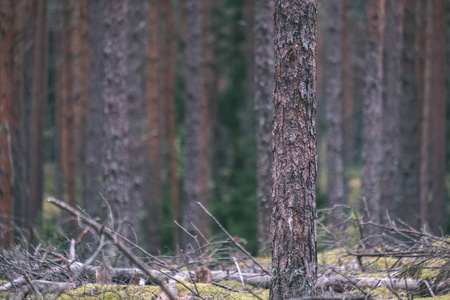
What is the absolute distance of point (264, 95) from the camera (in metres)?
10.3

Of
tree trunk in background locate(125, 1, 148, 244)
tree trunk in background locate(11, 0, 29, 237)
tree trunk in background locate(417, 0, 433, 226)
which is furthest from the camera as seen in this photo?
tree trunk in background locate(417, 0, 433, 226)

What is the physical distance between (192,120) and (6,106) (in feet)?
16.2

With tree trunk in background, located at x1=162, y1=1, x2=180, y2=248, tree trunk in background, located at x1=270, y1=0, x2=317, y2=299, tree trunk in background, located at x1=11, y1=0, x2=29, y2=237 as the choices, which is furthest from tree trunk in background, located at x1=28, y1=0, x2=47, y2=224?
tree trunk in background, located at x1=270, y1=0, x2=317, y2=299

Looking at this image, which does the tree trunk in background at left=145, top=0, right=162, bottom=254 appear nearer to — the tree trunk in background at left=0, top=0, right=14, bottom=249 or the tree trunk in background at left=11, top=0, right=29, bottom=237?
the tree trunk in background at left=11, top=0, right=29, bottom=237

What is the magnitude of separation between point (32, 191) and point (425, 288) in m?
13.2

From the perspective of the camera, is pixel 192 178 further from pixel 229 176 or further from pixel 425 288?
pixel 425 288

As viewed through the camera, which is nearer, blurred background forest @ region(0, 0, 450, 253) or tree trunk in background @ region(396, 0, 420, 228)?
blurred background forest @ region(0, 0, 450, 253)

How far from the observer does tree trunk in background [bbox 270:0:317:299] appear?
453 centimetres

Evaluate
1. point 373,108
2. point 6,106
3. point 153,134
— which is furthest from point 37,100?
point 373,108

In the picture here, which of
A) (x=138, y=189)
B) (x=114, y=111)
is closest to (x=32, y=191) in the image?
(x=138, y=189)

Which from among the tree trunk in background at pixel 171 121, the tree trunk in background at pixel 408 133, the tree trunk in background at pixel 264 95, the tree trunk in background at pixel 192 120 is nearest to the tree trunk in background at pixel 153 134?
the tree trunk in background at pixel 171 121

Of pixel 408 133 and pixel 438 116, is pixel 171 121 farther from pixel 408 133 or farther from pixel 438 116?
pixel 438 116

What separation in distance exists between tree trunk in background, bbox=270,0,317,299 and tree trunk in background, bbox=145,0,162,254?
12520mm

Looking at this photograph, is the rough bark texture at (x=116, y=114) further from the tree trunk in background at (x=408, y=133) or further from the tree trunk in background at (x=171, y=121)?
the tree trunk in background at (x=408, y=133)
